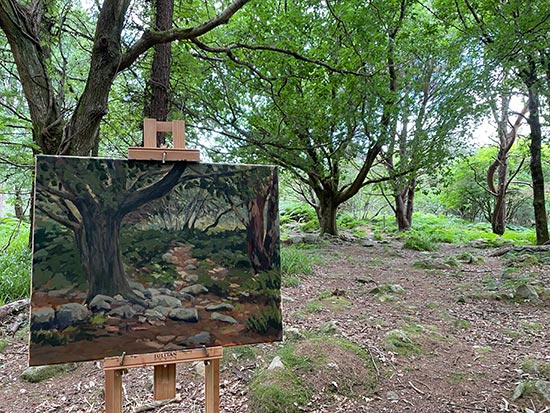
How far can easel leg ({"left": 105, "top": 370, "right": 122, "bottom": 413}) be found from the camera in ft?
4.63

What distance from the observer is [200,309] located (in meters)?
1.61

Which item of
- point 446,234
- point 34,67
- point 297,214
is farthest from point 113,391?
point 297,214

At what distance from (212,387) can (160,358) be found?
282mm

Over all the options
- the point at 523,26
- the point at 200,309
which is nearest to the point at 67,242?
the point at 200,309

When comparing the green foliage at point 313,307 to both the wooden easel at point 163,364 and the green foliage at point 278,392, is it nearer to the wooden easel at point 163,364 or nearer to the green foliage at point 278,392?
the green foliage at point 278,392

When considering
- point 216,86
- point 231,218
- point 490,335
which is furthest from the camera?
point 216,86

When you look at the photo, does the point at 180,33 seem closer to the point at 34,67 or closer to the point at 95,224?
the point at 34,67

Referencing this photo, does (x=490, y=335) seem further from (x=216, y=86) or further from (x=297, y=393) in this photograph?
(x=216, y=86)

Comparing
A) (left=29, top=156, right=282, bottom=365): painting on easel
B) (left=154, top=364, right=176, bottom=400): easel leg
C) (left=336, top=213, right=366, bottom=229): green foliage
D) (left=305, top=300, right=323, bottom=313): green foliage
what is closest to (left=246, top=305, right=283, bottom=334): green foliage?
(left=29, top=156, right=282, bottom=365): painting on easel

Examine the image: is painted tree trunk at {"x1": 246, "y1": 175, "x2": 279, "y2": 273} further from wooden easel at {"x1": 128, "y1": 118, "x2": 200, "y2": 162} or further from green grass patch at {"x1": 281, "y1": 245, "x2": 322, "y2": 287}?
green grass patch at {"x1": 281, "y1": 245, "x2": 322, "y2": 287}

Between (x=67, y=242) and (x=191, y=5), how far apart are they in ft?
13.5

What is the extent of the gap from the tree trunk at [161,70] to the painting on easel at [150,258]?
199cm

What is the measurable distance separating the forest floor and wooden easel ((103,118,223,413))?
22.0 inches

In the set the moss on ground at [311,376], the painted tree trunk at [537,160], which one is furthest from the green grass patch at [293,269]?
the painted tree trunk at [537,160]
